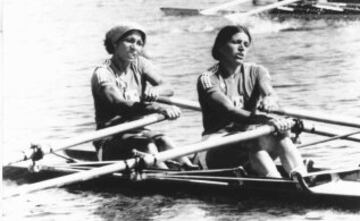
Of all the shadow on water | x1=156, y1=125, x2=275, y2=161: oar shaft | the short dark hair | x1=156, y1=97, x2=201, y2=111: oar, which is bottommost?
the shadow on water

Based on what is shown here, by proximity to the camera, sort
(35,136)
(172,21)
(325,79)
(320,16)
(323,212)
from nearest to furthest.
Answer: (323,212), (35,136), (325,79), (320,16), (172,21)

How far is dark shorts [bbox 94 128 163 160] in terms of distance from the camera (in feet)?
17.8

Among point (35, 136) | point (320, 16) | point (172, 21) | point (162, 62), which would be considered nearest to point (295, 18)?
point (320, 16)

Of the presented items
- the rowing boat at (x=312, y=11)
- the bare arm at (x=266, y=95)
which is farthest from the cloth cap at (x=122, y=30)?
the rowing boat at (x=312, y=11)

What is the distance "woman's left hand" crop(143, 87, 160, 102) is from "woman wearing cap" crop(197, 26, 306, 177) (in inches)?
18.8

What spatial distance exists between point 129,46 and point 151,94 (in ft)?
1.24

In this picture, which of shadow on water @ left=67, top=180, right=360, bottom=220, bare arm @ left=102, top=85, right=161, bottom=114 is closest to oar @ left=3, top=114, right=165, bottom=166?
bare arm @ left=102, top=85, right=161, bottom=114

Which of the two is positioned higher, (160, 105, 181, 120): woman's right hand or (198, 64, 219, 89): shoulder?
(198, 64, 219, 89): shoulder

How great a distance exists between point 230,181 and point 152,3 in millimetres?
17221

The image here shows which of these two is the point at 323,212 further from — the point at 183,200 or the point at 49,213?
the point at 49,213

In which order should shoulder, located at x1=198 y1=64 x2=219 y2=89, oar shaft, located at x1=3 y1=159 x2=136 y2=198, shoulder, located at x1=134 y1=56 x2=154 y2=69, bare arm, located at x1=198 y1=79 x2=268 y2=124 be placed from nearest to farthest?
1. oar shaft, located at x1=3 y1=159 x2=136 y2=198
2. bare arm, located at x1=198 y1=79 x2=268 y2=124
3. shoulder, located at x1=198 y1=64 x2=219 y2=89
4. shoulder, located at x1=134 y1=56 x2=154 y2=69

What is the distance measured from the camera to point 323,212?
4488mm

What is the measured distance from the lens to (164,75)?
12.1 metres

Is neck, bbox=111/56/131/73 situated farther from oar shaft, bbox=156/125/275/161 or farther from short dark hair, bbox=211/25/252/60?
oar shaft, bbox=156/125/275/161
